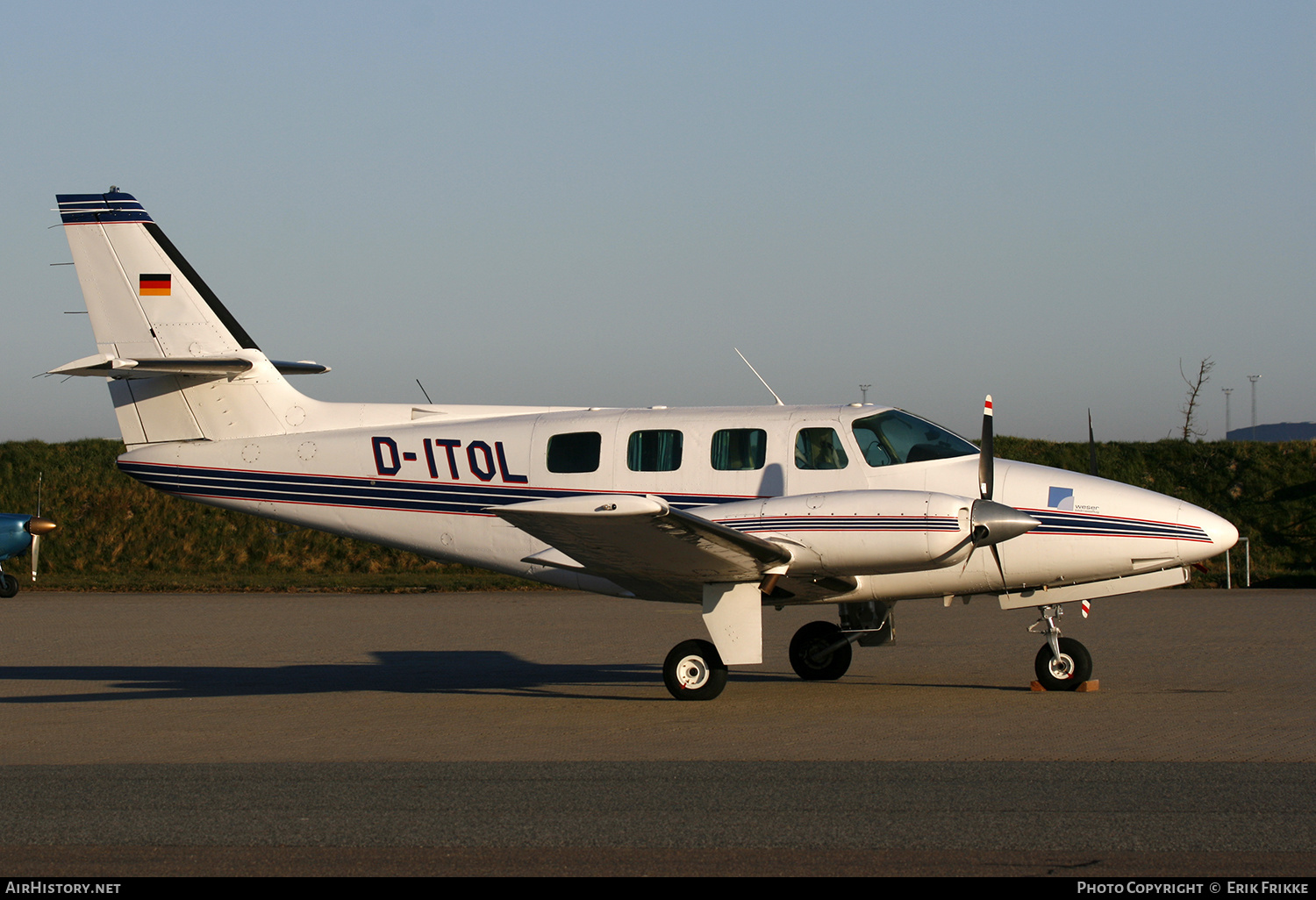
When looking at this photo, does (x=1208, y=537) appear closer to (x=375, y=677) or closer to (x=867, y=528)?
(x=867, y=528)

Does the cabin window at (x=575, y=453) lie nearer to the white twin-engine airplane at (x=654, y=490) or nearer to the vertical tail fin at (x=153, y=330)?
the white twin-engine airplane at (x=654, y=490)

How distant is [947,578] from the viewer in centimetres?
1181

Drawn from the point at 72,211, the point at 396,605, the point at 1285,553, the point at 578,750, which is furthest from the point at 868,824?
the point at 1285,553

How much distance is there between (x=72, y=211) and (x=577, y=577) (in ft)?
22.7

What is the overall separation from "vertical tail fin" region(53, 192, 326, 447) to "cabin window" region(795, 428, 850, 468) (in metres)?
5.58

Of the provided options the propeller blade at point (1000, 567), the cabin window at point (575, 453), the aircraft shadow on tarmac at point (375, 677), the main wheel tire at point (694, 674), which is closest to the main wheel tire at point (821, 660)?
the aircraft shadow on tarmac at point (375, 677)

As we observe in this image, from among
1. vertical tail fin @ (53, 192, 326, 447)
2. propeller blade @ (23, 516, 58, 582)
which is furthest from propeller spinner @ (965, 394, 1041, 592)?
propeller blade @ (23, 516, 58, 582)

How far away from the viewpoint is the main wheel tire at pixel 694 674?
38.2 feet

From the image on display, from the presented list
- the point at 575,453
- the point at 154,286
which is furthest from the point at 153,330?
the point at 575,453

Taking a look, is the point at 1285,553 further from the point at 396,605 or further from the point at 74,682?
the point at 74,682

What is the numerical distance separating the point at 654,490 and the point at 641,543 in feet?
5.27

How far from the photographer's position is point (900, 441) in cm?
1212

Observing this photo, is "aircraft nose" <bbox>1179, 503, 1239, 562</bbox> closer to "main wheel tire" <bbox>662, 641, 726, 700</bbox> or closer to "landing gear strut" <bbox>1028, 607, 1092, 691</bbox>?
"landing gear strut" <bbox>1028, 607, 1092, 691</bbox>

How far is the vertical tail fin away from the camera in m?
13.5
